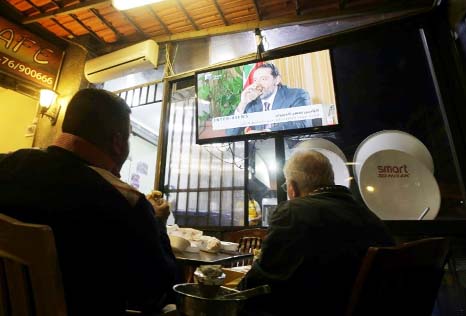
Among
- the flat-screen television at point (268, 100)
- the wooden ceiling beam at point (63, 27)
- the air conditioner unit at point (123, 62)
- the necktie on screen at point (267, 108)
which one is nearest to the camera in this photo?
the flat-screen television at point (268, 100)

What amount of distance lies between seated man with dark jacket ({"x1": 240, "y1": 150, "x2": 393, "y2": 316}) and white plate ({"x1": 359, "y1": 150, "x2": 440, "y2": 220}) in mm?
951

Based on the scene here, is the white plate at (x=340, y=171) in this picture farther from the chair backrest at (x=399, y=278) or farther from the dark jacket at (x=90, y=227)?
the dark jacket at (x=90, y=227)

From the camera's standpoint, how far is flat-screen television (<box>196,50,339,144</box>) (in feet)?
8.02

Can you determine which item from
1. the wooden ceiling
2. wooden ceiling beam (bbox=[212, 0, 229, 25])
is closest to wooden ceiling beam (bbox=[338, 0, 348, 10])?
the wooden ceiling

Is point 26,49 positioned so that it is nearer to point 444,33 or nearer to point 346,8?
point 346,8

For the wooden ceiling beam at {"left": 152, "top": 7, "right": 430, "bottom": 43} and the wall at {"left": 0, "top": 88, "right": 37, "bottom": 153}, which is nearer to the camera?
the wooden ceiling beam at {"left": 152, "top": 7, "right": 430, "bottom": 43}

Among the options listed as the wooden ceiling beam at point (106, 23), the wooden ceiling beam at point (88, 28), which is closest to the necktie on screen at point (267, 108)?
the wooden ceiling beam at point (106, 23)

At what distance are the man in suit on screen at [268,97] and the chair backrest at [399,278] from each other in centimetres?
163

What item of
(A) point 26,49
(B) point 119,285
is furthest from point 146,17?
(B) point 119,285

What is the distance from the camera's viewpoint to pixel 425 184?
202 centimetres

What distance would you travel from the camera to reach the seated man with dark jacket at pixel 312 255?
1.09 meters

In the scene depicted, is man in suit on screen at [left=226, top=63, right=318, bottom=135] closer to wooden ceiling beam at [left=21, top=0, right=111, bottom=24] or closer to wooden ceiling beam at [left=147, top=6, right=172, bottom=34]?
wooden ceiling beam at [left=147, top=6, right=172, bottom=34]

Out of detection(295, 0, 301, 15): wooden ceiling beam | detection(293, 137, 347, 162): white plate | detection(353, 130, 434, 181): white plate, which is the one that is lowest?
detection(353, 130, 434, 181): white plate

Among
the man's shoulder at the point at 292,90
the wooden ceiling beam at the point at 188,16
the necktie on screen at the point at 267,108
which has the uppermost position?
the wooden ceiling beam at the point at 188,16
